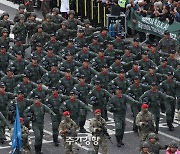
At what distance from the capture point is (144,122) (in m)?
35.6

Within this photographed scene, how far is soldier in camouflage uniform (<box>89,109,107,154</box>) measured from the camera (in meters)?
34.6

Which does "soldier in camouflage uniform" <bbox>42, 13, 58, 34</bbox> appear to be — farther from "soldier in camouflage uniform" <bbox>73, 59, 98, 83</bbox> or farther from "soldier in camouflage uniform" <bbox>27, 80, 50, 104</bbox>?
"soldier in camouflage uniform" <bbox>27, 80, 50, 104</bbox>

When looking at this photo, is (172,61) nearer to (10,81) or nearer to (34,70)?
(34,70)

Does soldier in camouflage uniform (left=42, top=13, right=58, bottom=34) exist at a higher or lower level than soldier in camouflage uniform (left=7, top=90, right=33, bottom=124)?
higher

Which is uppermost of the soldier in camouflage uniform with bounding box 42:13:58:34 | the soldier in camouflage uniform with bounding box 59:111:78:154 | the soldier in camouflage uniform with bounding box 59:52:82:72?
the soldier in camouflage uniform with bounding box 42:13:58:34

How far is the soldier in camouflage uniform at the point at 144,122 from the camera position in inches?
1404

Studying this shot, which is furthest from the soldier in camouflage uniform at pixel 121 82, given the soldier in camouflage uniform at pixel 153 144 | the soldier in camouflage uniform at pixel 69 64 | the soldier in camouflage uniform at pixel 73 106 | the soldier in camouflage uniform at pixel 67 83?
the soldier in camouflage uniform at pixel 153 144

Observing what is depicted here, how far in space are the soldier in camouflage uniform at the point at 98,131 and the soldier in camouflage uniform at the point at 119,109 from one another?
2.08m

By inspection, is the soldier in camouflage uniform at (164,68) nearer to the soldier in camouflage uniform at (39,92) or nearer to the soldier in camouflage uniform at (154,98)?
the soldier in camouflage uniform at (154,98)

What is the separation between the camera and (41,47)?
43.9 metres

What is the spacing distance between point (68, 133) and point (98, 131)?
38.6 inches

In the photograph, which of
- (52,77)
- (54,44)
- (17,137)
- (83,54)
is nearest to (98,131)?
(17,137)

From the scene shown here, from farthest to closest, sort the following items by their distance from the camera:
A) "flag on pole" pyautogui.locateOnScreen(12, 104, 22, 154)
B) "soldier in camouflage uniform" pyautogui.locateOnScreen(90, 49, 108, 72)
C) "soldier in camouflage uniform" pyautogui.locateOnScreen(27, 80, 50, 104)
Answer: "soldier in camouflage uniform" pyautogui.locateOnScreen(90, 49, 108, 72) → "soldier in camouflage uniform" pyautogui.locateOnScreen(27, 80, 50, 104) → "flag on pole" pyautogui.locateOnScreen(12, 104, 22, 154)

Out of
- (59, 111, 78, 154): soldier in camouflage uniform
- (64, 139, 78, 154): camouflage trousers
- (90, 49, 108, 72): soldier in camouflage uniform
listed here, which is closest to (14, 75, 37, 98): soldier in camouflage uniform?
(90, 49, 108, 72): soldier in camouflage uniform
